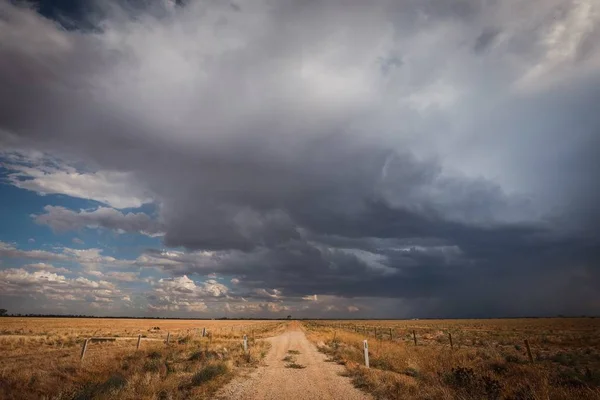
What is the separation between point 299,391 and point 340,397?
160 centimetres

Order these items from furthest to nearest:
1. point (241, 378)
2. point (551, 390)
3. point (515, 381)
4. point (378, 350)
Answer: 1. point (378, 350)
2. point (241, 378)
3. point (515, 381)
4. point (551, 390)

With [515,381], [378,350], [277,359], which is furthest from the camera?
[378,350]

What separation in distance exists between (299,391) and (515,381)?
24.6ft

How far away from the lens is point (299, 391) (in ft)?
39.8

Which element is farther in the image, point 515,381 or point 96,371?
point 96,371

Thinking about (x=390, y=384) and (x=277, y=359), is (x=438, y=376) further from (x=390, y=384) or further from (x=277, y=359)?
(x=277, y=359)

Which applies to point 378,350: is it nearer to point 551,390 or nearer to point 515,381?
point 515,381

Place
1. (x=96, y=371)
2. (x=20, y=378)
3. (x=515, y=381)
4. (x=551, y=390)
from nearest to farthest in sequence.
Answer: (x=551, y=390), (x=515, y=381), (x=20, y=378), (x=96, y=371)

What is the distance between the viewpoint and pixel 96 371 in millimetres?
15805

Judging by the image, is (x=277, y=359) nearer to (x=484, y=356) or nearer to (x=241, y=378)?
(x=241, y=378)

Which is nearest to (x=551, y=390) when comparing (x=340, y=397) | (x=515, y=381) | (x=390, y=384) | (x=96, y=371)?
(x=515, y=381)

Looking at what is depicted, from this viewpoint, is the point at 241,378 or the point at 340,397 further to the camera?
the point at 241,378

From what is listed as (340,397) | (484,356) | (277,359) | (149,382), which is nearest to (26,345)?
(277,359)

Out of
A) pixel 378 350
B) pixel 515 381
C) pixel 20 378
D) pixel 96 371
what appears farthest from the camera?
pixel 378 350
